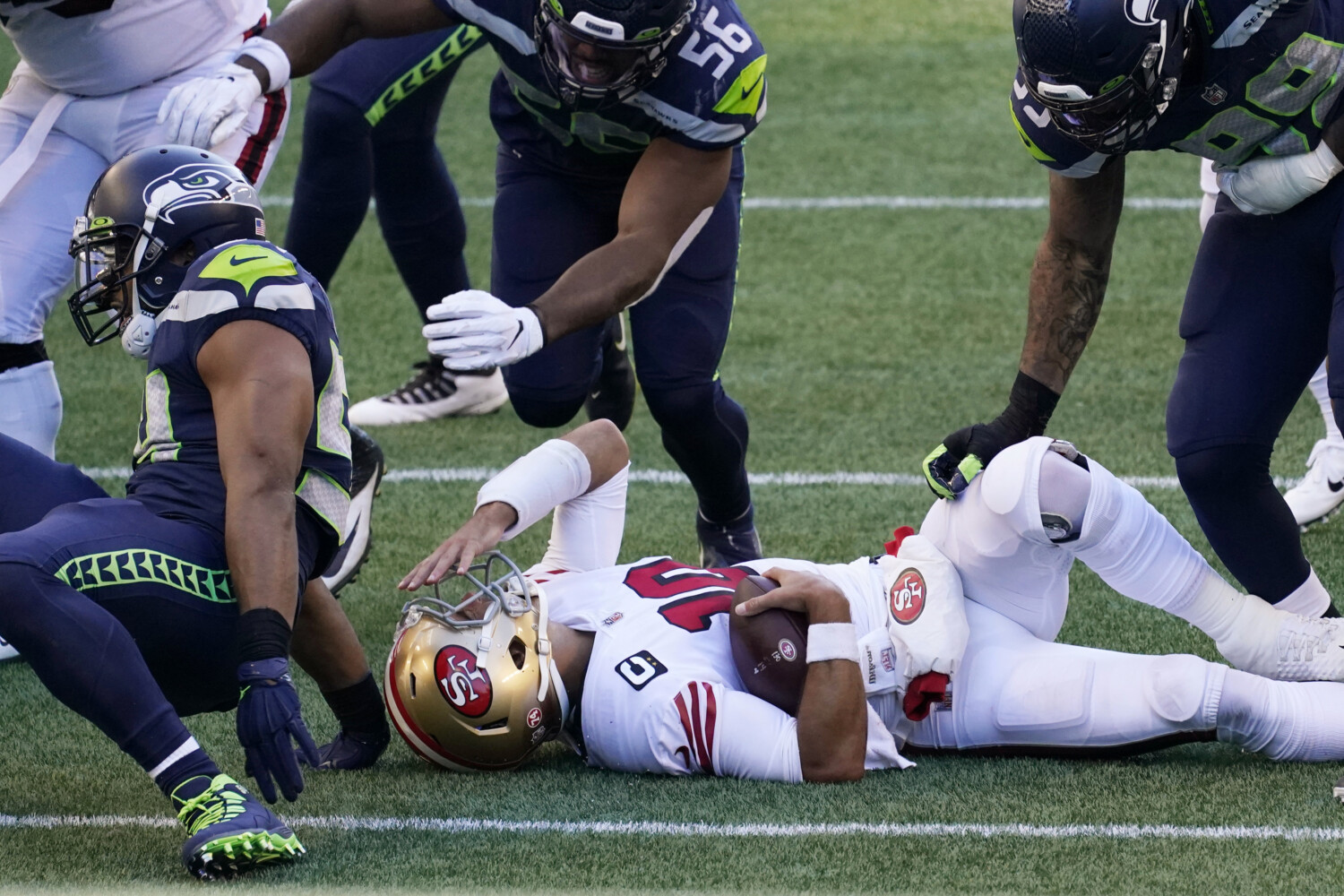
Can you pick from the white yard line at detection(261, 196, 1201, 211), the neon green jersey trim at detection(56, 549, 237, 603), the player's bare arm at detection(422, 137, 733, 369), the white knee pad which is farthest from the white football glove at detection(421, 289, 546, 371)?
the white yard line at detection(261, 196, 1201, 211)

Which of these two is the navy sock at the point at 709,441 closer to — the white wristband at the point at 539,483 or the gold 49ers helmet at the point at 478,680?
the white wristband at the point at 539,483

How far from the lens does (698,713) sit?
296 centimetres

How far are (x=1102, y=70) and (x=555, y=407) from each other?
1523mm

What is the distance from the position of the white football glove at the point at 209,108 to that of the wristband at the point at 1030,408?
64.3 inches

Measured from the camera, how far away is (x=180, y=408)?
2857 millimetres

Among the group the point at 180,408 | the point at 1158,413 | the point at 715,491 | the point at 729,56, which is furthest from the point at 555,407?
the point at 1158,413

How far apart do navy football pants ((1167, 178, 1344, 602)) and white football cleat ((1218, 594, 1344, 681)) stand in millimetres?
140

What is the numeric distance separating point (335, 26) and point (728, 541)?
145 cm

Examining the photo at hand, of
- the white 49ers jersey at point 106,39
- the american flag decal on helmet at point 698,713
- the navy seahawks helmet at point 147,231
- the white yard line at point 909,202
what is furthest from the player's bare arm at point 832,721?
the white yard line at point 909,202

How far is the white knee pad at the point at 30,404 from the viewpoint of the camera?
11.8 ft

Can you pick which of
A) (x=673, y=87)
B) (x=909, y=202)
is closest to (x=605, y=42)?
(x=673, y=87)

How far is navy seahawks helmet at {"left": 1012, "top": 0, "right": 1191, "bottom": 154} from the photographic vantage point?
9.09ft

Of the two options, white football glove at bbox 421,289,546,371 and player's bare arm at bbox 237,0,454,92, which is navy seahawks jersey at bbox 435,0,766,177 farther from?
white football glove at bbox 421,289,546,371

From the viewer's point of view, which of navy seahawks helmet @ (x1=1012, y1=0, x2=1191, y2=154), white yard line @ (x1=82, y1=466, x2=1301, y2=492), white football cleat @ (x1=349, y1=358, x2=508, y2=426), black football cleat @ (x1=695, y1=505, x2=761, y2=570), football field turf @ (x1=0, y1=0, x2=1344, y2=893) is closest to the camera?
football field turf @ (x1=0, y1=0, x2=1344, y2=893)
